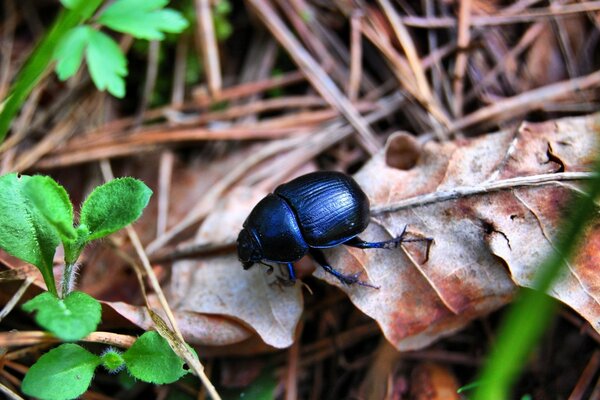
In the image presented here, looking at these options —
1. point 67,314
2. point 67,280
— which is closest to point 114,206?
point 67,280

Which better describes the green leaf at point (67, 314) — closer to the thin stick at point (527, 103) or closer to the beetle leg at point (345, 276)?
the beetle leg at point (345, 276)

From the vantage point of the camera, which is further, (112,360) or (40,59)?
(40,59)

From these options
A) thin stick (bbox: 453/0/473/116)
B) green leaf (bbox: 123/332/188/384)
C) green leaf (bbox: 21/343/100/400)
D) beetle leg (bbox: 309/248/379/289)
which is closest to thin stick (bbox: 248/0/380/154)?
thin stick (bbox: 453/0/473/116)

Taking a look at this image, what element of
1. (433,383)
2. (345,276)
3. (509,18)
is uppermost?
(509,18)

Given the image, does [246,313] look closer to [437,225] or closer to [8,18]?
[437,225]

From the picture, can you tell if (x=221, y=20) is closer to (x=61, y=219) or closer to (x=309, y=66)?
(x=309, y=66)

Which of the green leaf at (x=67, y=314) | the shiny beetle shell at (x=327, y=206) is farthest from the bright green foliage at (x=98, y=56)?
the green leaf at (x=67, y=314)
